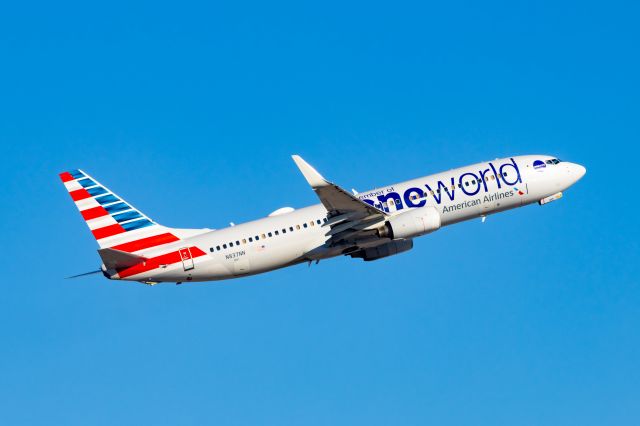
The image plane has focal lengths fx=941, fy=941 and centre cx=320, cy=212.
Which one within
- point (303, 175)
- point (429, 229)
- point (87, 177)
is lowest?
point (429, 229)

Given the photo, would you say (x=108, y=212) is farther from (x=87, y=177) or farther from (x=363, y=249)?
(x=363, y=249)

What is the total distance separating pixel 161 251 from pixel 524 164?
2985cm

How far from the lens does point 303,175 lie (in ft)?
212

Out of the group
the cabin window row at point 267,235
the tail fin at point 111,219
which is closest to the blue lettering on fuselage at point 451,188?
the cabin window row at point 267,235

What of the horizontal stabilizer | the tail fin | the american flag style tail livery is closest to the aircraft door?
the american flag style tail livery

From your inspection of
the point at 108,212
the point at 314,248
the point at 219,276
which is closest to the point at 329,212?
the point at 314,248

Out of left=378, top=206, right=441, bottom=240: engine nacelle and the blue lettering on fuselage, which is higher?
the blue lettering on fuselage

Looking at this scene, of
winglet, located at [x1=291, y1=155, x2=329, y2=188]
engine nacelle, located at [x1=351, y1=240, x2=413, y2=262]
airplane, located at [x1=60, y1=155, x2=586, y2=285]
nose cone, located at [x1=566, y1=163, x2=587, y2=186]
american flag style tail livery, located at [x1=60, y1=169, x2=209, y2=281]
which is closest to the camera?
winglet, located at [x1=291, y1=155, x2=329, y2=188]

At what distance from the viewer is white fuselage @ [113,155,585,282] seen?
69438 millimetres

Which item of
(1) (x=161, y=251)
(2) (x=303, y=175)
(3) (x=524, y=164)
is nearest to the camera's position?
(2) (x=303, y=175)

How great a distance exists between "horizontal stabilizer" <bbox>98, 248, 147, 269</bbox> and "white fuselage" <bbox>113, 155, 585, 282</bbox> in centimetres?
121

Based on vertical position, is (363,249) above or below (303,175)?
below

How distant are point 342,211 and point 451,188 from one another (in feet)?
32.3

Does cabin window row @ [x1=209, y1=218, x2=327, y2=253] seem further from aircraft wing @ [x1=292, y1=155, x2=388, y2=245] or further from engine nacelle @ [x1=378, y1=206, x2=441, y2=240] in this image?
engine nacelle @ [x1=378, y1=206, x2=441, y2=240]
